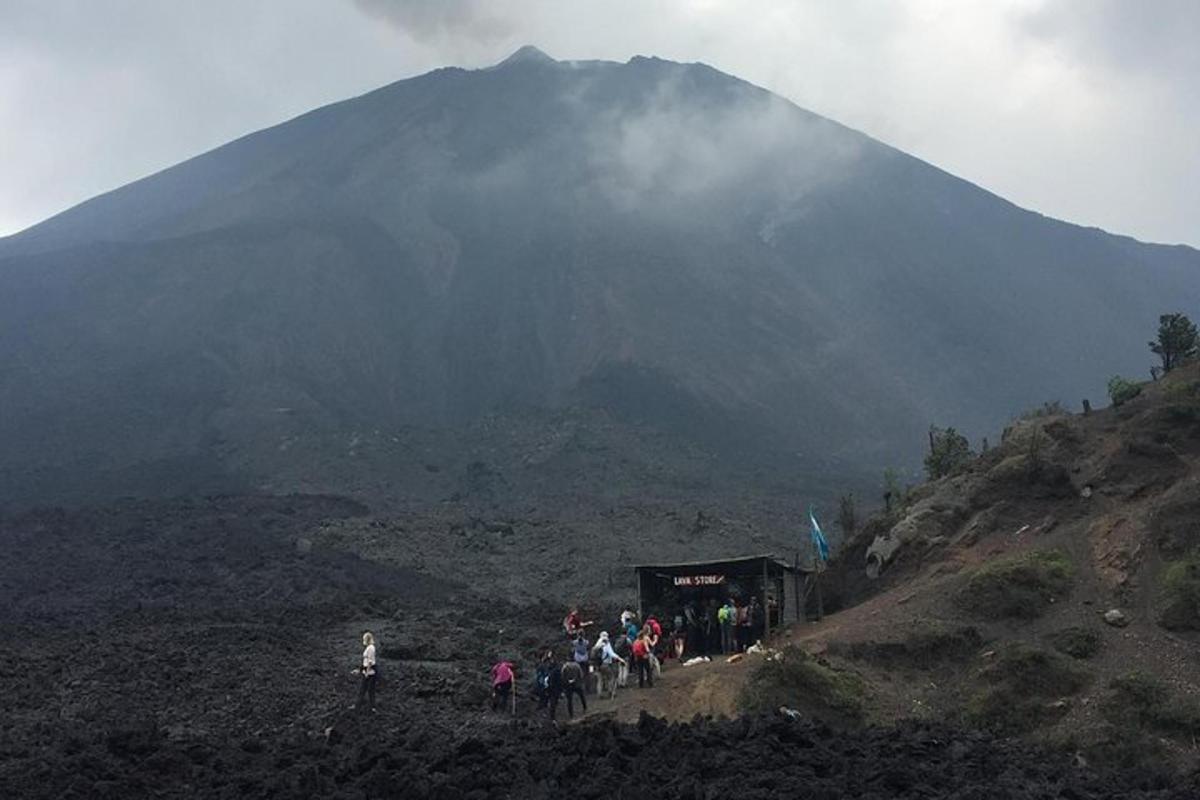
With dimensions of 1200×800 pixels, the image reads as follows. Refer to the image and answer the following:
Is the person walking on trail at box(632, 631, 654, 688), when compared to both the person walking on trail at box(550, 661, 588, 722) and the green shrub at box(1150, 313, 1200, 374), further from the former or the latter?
the green shrub at box(1150, 313, 1200, 374)

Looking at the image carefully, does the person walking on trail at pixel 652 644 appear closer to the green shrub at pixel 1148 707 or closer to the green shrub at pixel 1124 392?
the green shrub at pixel 1148 707

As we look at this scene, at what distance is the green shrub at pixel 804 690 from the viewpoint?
2142 centimetres

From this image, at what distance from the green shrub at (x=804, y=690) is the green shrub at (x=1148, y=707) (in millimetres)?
4064

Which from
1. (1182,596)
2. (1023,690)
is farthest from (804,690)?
(1182,596)

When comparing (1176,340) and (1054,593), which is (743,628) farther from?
(1176,340)

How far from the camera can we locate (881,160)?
156625 millimetres

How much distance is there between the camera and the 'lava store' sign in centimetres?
A: 2630

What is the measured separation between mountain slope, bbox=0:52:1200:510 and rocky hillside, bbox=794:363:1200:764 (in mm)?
56658

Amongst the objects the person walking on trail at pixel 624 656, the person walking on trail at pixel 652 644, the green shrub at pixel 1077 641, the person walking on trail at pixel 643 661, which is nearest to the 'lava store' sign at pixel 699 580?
the person walking on trail at pixel 652 644

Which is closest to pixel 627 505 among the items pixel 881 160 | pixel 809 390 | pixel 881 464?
pixel 881 464

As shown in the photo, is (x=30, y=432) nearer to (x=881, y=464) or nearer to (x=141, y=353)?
(x=141, y=353)

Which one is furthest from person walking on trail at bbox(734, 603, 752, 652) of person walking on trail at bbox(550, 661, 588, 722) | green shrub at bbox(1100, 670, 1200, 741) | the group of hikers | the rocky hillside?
green shrub at bbox(1100, 670, 1200, 741)

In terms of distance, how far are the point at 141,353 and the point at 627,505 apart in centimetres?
5536

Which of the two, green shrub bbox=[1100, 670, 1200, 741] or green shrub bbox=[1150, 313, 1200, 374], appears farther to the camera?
green shrub bbox=[1150, 313, 1200, 374]
